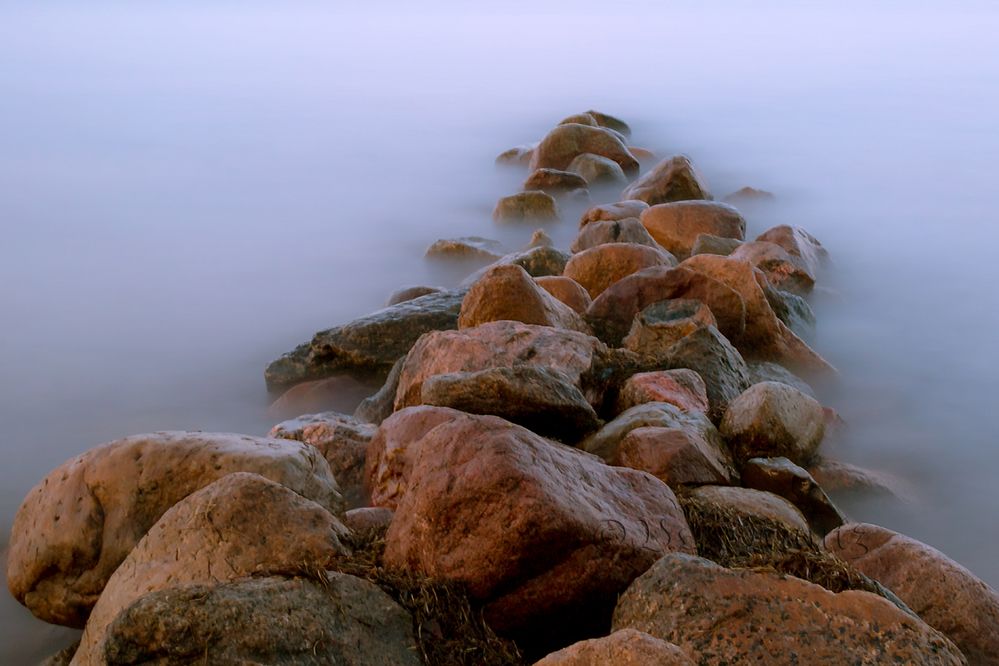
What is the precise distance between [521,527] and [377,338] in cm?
410

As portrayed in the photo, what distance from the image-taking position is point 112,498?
12.1 feet

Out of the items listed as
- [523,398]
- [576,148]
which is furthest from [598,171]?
[523,398]

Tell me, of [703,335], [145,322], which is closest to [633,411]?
[703,335]

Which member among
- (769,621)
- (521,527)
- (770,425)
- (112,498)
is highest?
(521,527)

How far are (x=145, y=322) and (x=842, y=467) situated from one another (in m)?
6.33

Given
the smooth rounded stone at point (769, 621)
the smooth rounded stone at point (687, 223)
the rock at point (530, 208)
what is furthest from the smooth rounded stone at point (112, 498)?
the rock at point (530, 208)

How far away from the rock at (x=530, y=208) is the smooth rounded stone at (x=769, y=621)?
28.5ft

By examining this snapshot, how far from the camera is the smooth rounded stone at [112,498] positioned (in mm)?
3686

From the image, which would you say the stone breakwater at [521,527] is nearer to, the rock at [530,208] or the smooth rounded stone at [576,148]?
the rock at [530,208]

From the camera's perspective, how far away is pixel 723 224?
9344 mm

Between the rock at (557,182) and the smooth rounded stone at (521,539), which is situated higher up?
A: the smooth rounded stone at (521,539)

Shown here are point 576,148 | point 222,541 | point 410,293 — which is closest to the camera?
point 222,541

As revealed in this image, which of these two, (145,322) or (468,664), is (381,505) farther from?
(145,322)

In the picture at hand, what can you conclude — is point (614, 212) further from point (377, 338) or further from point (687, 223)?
point (377, 338)
